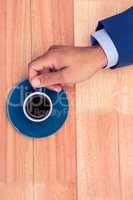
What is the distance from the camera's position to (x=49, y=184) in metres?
0.93

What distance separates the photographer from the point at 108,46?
35.9 inches

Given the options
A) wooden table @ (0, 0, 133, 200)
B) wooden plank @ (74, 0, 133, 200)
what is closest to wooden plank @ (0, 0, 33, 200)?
wooden table @ (0, 0, 133, 200)

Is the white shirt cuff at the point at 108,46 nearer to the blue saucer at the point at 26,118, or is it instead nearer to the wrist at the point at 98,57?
the wrist at the point at 98,57

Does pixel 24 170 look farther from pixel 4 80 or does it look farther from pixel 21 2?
pixel 21 2

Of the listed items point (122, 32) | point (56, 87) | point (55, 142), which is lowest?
point (55, 142)

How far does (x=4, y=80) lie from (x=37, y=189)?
0.90ft

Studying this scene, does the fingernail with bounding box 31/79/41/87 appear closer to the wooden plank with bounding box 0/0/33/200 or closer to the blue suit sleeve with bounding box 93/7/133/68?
the wooden plank with bounding box 0/0/33/200

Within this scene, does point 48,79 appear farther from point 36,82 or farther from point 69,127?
point 69,127

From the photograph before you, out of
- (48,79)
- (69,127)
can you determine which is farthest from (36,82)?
(69,127)

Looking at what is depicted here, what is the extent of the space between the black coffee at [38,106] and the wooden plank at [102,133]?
0.28ft

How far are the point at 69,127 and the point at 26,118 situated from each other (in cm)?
11

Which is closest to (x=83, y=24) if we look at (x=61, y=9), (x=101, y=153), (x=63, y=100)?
(x=61, y=9)

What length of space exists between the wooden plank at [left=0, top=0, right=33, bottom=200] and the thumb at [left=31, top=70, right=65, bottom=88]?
56mm

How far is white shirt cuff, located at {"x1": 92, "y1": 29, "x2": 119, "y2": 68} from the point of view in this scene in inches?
35.9
